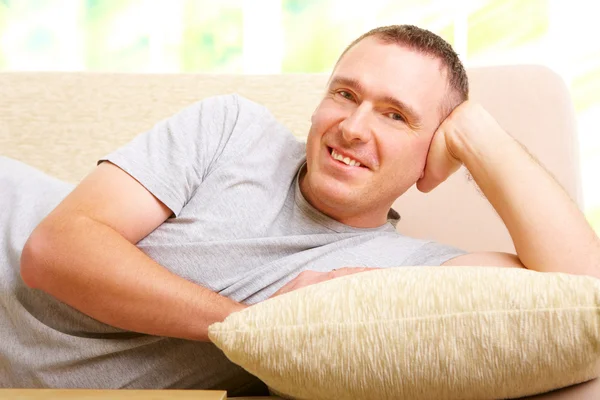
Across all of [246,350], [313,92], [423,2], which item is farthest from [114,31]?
[246,350]

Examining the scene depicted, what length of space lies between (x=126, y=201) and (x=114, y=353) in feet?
0.80

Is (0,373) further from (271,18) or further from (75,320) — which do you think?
(271,18)

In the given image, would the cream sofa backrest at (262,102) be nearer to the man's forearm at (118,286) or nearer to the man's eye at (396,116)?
the man's eye at (396,116)

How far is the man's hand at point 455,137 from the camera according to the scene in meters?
1.38

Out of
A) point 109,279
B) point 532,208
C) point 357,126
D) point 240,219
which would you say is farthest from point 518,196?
point 109,279

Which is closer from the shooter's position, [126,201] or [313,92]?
[126,201]

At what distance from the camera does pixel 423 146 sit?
1431mm

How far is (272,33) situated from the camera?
10.4ft

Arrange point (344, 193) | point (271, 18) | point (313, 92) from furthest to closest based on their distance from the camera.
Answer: point (271, 18) → point (313, 92) → point (344, 193)

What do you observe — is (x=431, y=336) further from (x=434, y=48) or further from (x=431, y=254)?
(x=434, y=48)

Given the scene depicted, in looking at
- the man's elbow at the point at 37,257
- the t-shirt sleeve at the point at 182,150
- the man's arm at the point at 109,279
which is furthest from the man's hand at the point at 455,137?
the man's elbow at the point at 37,257

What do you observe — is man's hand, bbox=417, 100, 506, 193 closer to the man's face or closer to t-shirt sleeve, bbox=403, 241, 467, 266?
the man's face

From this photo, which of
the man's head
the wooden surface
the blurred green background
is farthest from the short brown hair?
the blurred green background

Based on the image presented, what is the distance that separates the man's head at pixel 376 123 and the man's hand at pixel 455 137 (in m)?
0.02
